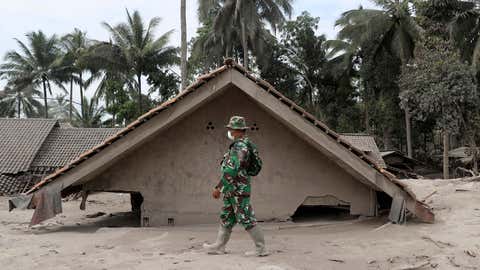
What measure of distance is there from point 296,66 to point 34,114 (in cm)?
3396

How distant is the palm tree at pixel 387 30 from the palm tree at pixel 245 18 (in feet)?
16.6

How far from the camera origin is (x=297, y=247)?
253 inches

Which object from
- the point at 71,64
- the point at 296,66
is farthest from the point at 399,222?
the point at 71,64

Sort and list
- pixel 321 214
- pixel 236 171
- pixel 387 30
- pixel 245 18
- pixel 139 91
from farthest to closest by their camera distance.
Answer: pixel 139 91, pixel 387 30, pixel 245 18, pixel 321 214, pixel 236 171

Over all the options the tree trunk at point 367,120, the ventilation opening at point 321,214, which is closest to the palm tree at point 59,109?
the tree trunk at point 367,120

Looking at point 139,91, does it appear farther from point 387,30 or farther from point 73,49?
point 387,30

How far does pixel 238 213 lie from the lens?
5.73m

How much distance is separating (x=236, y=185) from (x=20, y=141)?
57.9 feet

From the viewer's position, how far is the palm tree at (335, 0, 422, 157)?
101ft

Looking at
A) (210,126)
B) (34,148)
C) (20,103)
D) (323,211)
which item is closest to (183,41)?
(34,148)

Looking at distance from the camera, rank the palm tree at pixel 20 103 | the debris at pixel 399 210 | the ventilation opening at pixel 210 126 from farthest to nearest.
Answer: the palm tree at pixel 20 103 → the ventilation opening at pixel 210 126 → the debris at pixel 399 210

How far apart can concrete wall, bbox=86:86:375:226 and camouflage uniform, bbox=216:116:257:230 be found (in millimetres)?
2599

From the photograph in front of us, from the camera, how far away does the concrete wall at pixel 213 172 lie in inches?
329

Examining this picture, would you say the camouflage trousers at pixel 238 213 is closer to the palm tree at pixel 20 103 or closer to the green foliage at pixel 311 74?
the green foliage at pixel 311 74
